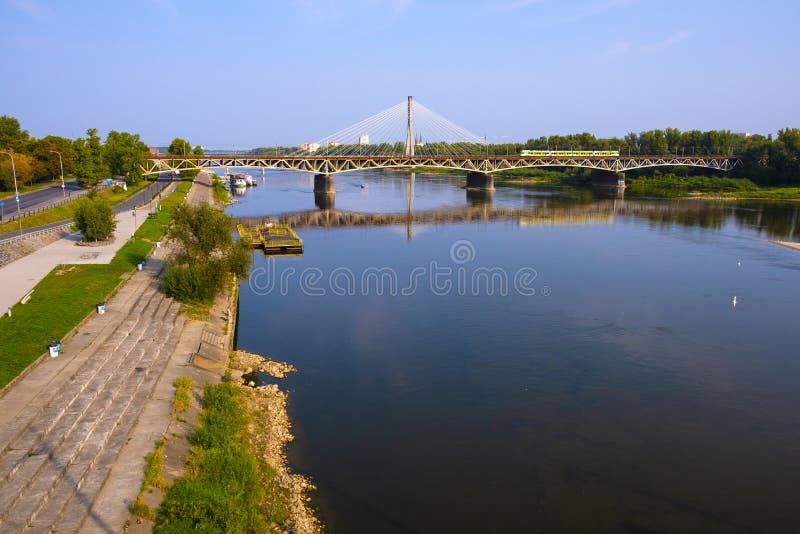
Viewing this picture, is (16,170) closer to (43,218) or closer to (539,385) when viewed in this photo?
(43,218)

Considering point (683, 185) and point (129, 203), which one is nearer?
point (129, 203)

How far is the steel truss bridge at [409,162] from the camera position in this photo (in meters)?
75.6

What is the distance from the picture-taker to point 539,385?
800 inches

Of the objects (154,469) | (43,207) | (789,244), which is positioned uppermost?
(43,207)

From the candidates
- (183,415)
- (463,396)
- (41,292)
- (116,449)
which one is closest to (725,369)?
(463,396)

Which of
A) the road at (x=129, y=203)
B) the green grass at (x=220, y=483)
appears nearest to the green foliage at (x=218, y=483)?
the green grass at (x=220, y=483)

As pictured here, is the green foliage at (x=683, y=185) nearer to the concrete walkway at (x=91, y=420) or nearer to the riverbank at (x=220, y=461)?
the riverbank at (x=220, y=461)

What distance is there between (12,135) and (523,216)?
5785cm

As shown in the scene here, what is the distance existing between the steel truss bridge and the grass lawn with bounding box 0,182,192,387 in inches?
1709

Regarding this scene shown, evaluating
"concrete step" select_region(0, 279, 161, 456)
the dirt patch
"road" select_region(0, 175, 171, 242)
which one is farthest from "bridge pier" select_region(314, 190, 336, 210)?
the dirt patch

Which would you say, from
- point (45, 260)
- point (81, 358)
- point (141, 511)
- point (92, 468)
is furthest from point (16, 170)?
point (141, 511)

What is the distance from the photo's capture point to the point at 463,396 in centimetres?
1956

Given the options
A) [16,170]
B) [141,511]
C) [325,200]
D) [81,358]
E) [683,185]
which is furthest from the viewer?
[683,185]

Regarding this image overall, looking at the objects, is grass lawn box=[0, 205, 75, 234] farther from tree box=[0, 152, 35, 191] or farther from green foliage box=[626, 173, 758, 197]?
green foliage box=[626, 173, 758, 197]
